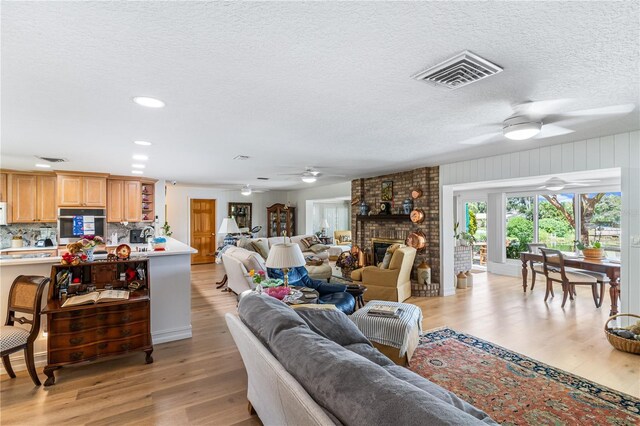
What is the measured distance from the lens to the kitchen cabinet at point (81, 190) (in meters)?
5.61

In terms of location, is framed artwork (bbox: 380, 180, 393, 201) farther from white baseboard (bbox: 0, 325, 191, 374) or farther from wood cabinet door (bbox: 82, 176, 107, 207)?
wood cabinet door (bbox: 82, 176, 107, 207)

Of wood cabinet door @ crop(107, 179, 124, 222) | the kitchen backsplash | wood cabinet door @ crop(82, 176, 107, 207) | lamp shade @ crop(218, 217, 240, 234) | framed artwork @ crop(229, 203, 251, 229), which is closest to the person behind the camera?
the kitchen backsplash

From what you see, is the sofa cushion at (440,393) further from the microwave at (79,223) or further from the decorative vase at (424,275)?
the microwave at (79,223)

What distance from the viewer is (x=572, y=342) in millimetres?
3529

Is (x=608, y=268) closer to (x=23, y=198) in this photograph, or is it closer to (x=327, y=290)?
(x=327, y=290)

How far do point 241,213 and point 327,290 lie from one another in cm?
697

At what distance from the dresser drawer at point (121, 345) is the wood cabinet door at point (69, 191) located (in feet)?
13.3

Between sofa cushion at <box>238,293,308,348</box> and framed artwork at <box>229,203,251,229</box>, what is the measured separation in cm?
830

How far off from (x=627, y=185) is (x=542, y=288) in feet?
12.0

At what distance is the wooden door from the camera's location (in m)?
9.36

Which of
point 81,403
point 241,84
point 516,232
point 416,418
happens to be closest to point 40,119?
point 241,84

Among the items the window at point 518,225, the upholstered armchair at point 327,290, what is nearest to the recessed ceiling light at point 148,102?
the upholstered armchair at point 327,290

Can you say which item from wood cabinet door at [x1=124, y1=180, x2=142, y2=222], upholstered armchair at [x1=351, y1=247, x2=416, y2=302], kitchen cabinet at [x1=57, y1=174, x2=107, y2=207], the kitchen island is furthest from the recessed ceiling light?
wood cabinet door at [x1=124, y1=180, x2=142, y2=222]

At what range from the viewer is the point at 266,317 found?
1807 millimetres
